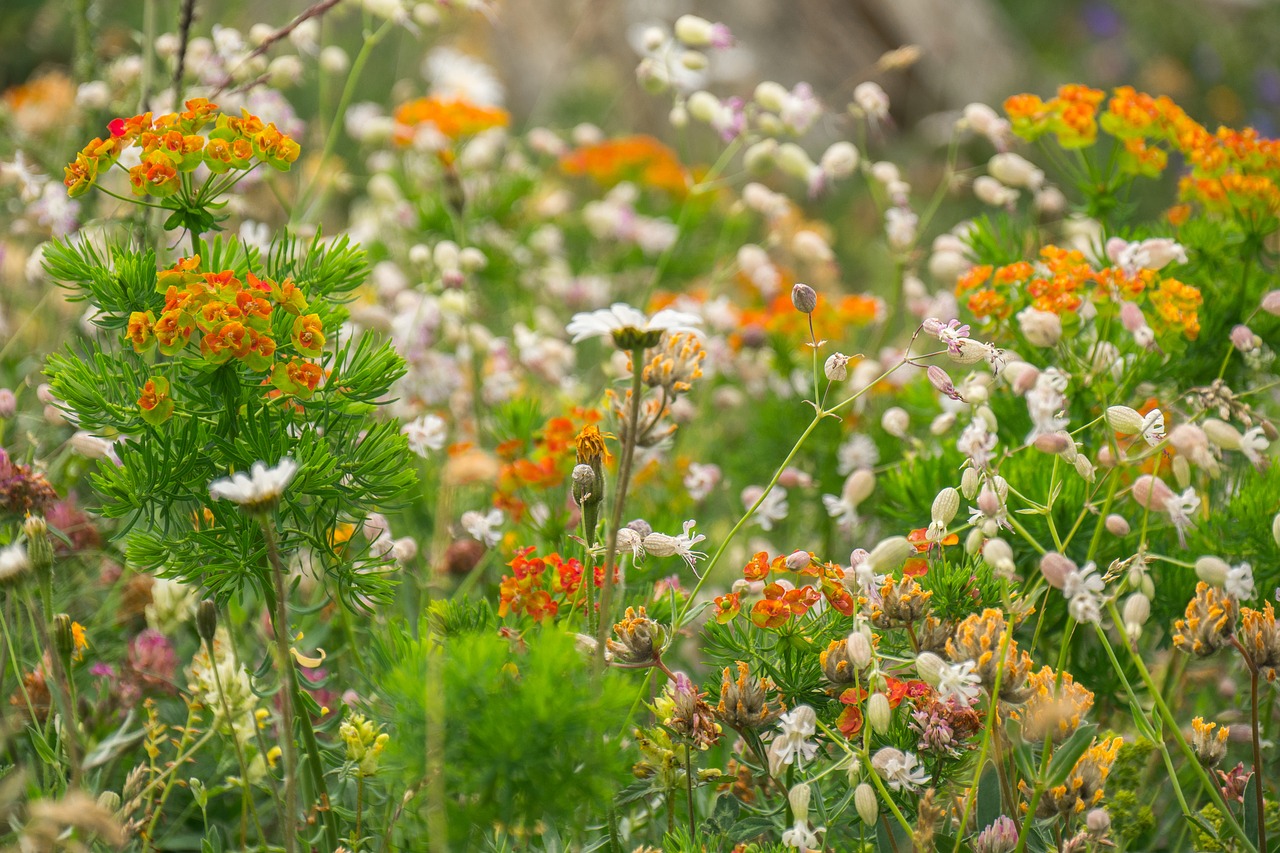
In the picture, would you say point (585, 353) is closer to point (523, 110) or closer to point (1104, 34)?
point (523, 110)

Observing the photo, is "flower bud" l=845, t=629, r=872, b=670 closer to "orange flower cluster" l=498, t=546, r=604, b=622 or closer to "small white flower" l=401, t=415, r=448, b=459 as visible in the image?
"orange flower cluster" l=498, t=546, r=604, b=622

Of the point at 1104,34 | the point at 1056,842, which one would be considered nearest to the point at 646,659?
the point at 1056,842

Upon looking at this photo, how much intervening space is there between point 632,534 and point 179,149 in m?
0.63

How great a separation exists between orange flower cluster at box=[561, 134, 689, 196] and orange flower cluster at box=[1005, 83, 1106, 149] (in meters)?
1.68

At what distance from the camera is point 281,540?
109cm

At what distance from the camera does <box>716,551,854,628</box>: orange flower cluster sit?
108cm

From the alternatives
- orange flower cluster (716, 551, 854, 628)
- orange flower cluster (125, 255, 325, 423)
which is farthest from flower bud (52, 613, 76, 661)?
orange flower cluster (716, 551, 854, 628)

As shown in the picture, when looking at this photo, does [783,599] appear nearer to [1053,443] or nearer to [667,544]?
[667,544]

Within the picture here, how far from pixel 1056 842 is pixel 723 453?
3.99ft

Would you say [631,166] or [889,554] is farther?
[631,166]

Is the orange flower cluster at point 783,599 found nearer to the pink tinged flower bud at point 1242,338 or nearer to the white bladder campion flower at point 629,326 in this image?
the white bladder campion flower at point 629,326

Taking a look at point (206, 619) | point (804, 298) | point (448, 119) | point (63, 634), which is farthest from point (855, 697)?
point (448, 119)

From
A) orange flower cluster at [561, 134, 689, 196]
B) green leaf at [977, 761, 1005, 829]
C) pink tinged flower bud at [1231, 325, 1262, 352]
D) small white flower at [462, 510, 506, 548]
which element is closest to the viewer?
green leaf at [977, 761, 1005, 829]

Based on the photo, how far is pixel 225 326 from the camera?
97 centimetres
